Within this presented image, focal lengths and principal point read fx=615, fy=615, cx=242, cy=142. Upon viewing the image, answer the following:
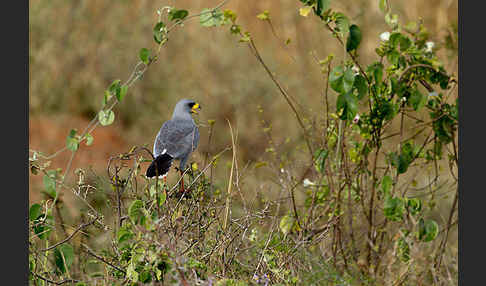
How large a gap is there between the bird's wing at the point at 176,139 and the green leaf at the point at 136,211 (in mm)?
1050

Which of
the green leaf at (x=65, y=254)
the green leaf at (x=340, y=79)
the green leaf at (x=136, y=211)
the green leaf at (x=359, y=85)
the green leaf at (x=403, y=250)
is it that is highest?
the green leaf at (x=359, y=85)

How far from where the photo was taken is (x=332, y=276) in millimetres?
2879

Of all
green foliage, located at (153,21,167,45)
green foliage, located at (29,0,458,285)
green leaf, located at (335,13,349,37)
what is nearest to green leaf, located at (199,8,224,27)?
green foliage, located at (29,0,458,285)

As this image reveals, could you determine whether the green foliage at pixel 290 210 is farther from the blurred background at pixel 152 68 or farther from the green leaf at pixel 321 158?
the blurred background at pixel 152 68

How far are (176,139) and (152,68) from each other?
5.80 metres

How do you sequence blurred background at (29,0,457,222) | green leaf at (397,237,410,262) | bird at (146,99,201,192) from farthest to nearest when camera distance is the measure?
blurred background at (29,0,457,222) → bird at (146,99,201,192) → green leaf at (397,237,410,262)

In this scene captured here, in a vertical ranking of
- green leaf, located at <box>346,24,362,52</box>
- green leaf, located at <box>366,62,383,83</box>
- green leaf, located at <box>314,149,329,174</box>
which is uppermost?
green leaf, located at <box>346,24,362,52</box>

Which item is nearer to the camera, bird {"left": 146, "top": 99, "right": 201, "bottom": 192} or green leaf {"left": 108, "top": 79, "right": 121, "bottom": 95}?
green leaf {"left": 108, "top": 79, "right": 121, "bottom": 95}

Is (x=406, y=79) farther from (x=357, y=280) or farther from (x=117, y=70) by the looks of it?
(x=117, y=70)

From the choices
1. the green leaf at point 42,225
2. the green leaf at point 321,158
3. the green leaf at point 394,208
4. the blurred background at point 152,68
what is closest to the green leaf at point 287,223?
the green leaf at point 321,158

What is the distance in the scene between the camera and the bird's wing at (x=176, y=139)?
3.81 m

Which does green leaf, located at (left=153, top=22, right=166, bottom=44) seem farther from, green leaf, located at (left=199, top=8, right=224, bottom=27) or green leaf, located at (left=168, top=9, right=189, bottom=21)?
green leaf, located at (left=199, top=8, right=224, bottom=27)

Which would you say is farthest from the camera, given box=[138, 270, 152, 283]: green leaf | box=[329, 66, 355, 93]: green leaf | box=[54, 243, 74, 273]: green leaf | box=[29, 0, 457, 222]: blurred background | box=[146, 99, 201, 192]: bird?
box=[29, 0, 457, 222]: blurred background

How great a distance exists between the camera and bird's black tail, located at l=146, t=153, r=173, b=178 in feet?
11.0
